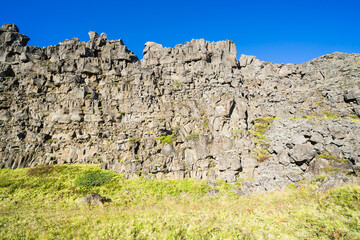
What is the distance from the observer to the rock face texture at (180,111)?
26.9m

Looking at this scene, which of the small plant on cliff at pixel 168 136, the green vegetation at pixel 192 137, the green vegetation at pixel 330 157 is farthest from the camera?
the small plant on cliff at pixel 168 136

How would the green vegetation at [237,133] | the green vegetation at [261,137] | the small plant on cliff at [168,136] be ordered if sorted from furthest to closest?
the small plant on cliff at [168,136] → the green vegetation at [237,133] → the green vegetation at [261,137]

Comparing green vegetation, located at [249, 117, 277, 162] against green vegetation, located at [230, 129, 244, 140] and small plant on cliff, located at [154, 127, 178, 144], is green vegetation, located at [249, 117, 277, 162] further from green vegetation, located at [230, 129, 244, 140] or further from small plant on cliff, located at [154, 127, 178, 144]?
small plant on cliff, located at [154, 127, 178, 144]

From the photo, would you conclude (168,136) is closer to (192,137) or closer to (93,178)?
(192,137)

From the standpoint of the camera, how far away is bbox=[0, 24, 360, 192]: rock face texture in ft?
88.1

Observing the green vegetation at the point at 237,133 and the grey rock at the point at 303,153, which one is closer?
the grey rock at the point at 303,153

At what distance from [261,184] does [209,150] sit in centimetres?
942

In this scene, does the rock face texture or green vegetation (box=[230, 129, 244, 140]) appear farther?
green vegetation (box=[230, 129, 244, 140])

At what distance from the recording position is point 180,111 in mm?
36000

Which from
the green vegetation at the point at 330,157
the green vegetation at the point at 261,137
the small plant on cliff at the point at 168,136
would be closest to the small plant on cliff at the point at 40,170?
the small plant on cliff at the point at 168,136

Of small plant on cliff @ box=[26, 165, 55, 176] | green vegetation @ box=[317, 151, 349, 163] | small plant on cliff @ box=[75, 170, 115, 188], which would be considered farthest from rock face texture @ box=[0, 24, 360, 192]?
small plant on cliff @ box=[75, 170, 115, 188]

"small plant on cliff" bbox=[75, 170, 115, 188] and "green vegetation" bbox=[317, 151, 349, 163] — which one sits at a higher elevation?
"green vegetation" bbox=[317, 151, 349, 163]

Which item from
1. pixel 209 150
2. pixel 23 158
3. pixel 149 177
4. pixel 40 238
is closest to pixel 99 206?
pixel 149 177

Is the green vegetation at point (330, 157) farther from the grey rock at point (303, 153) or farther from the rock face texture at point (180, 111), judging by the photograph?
the grey rock at point (303, 153)
